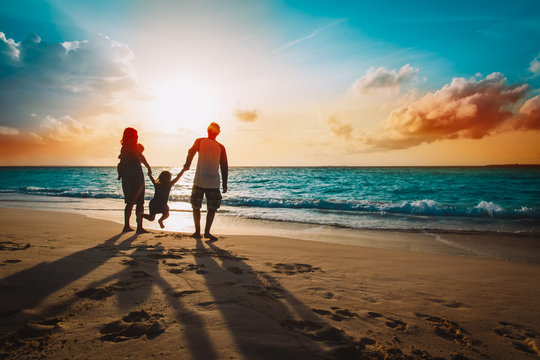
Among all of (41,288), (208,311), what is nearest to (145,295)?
(208,311)

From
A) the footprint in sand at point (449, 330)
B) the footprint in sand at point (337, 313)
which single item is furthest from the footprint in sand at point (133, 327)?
the footprint in sand at point (449, 330)

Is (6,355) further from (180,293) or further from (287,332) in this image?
(287,332)

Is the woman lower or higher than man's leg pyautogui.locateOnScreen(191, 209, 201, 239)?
higher

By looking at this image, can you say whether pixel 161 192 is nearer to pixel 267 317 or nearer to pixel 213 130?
pixel 213 130

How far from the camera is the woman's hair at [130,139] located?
5863 millimetres

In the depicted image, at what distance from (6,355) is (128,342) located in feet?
2.02

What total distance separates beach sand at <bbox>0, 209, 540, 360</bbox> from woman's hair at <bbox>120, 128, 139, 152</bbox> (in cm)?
230

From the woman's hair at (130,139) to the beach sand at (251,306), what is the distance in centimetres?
230

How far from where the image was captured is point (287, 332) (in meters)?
1.97

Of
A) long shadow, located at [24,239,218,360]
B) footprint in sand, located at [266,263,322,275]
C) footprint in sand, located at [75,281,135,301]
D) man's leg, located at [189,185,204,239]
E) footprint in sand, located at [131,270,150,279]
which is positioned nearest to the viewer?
long shadow, located at [24,239,218,360]

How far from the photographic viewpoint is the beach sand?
1.77m

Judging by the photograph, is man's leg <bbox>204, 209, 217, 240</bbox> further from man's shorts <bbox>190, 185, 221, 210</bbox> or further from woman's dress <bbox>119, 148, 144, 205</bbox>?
woman's dress <bbox>119, 148, 144, 205</bbox>

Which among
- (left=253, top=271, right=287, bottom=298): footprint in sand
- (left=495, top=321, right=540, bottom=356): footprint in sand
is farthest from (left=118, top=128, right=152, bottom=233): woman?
(left=495, top=321, right=540, bottom=356): footprint in sand

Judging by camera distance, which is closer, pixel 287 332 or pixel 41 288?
pixel 287 332
